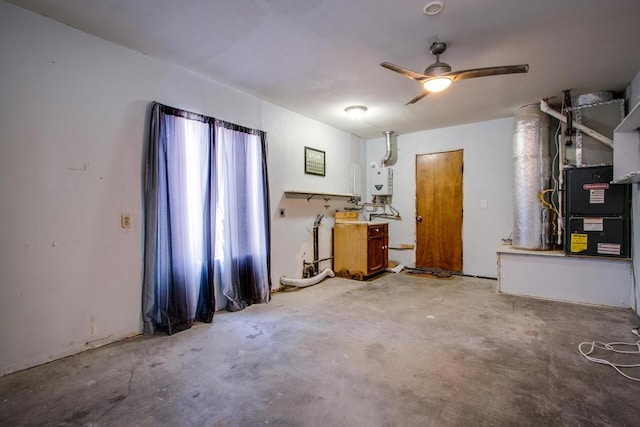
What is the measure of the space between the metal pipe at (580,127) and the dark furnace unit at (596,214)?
14.9 inches

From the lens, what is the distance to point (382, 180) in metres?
5.69

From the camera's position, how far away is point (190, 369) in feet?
6.94

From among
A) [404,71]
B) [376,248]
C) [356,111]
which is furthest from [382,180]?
[404,71]

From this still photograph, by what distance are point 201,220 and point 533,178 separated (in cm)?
409

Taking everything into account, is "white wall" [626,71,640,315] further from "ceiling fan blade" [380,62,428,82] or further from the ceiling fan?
"ceiling fan blade" [380,62,428,82]

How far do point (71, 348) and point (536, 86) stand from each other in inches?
203

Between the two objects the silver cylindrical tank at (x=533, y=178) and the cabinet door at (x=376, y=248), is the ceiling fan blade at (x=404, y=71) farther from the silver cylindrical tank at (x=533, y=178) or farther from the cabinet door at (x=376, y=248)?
the cabinet door at (x=376, y=248)

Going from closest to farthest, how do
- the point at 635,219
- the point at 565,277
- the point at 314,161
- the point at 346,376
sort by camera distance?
the point at 346,376, the point at 635,219, the point at 565,277, the point at 314,161

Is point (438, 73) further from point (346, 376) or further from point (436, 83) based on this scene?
point (346, 376)

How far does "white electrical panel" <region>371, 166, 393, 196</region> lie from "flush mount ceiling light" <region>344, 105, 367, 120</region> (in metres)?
1.49

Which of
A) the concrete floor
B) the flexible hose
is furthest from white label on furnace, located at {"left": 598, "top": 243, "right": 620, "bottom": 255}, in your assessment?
the flexible hose

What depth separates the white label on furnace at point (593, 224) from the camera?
11.2ft

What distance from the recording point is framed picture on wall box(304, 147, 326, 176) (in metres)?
4.58

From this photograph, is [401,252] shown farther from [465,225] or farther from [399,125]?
[399,125]
